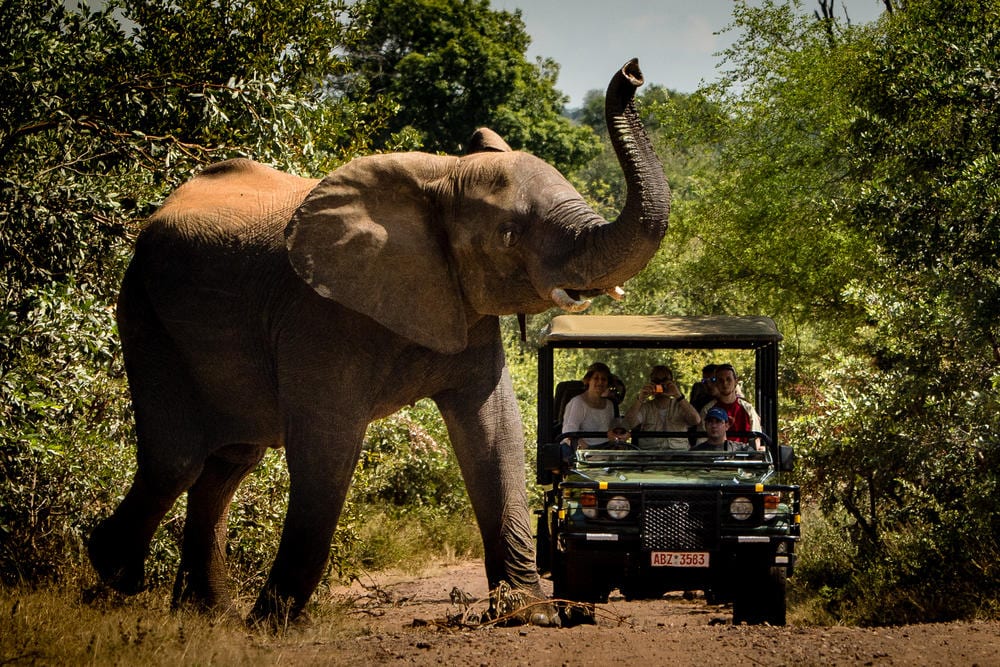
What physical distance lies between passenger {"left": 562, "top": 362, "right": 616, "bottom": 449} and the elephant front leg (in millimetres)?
2089

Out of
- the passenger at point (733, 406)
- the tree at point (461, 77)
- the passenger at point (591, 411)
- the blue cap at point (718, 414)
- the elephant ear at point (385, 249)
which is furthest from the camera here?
the tree at point (461, 77)

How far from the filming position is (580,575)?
847cm

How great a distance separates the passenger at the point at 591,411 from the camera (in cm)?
991

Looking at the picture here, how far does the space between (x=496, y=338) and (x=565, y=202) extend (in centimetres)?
146

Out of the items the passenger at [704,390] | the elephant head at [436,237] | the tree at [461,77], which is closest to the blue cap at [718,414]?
the passenger at [704,390]

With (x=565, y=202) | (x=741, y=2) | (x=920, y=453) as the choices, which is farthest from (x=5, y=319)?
(x=741, y=2)

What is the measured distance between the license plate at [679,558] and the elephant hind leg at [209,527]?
282cm

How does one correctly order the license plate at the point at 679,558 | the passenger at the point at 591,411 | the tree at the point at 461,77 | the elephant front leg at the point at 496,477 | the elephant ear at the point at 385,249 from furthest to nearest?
the tree at the point at 461,77
the passenger at the point at 591,411
the license plate at the point at 679,558
the elephant front leg at the point at 496,477
the elephant ear at the point at 385,249

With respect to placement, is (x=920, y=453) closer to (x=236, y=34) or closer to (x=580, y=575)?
(x=580, y=575)

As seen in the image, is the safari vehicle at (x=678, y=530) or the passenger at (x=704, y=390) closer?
the safari vehicle at (x=678, y=530)

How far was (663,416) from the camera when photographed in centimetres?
1003

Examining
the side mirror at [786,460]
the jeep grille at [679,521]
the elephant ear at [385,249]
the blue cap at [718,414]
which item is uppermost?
the elephant ear at [385,249]

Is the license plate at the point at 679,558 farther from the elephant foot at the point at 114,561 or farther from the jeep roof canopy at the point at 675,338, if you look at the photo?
the elephant foot at the point at 114,561

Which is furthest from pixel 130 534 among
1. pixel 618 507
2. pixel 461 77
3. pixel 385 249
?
pixel 461 77
